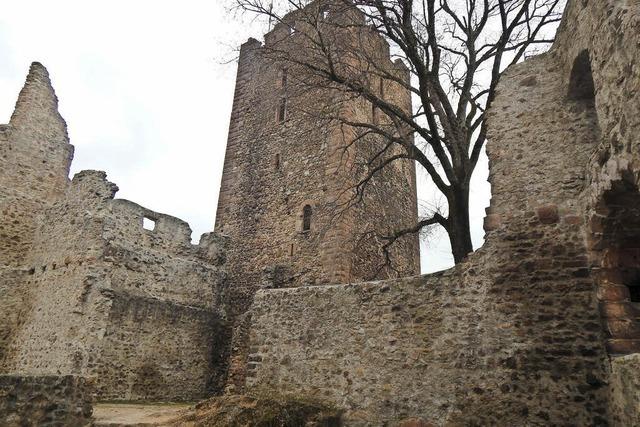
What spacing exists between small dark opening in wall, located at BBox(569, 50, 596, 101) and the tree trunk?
357 cm

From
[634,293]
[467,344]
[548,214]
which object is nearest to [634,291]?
[634,293]

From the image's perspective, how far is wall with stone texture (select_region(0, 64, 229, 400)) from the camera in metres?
10.1

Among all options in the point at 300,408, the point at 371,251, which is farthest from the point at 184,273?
the point at 300,408

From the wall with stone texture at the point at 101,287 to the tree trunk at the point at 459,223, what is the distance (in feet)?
21.2

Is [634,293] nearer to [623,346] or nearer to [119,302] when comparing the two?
[623,346]

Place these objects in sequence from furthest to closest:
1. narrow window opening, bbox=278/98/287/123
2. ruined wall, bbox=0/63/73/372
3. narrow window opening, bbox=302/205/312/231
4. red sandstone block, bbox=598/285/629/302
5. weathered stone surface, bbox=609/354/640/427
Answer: narrow window opening, bbox=278/98/287/123, narrow window opening, bbox=302/205/312/231, ruined wall, bbox=0/63/73/372, red sandstone block, bbox=598/285/629/302, weathered stone surface, bbox=609/354/640/427

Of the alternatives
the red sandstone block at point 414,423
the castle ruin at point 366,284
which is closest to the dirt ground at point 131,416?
the castle ruin at point 366,284

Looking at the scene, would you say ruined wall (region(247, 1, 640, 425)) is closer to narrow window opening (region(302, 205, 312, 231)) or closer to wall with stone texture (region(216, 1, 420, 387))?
wall with stone texture (region(216, 1, 420, 387))

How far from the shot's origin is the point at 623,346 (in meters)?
4.73

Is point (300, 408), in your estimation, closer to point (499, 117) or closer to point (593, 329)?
point (593, 329)

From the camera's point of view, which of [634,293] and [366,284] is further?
[366,284]

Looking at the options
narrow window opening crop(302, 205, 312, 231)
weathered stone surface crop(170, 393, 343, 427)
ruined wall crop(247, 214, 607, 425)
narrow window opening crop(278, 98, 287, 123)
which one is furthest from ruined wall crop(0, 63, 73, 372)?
ruined wall crop(247, 214, 607, 425)

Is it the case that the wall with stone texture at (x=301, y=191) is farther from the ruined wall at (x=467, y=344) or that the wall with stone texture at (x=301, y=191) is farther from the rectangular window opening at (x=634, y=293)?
the rectangular window opening at (x=634, y=293)

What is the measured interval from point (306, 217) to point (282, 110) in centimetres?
418
